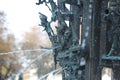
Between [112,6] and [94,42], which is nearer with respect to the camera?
[112,6]

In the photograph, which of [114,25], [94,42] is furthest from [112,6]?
[94,42]

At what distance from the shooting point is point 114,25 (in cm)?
483

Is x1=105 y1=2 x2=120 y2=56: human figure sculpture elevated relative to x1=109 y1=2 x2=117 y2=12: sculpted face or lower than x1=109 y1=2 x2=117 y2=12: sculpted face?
lower

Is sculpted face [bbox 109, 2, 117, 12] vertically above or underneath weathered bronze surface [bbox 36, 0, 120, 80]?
above

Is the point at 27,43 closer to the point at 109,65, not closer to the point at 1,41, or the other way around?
the point at 1,41

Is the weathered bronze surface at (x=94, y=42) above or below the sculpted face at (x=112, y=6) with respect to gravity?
below

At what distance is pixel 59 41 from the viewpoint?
5.48 m

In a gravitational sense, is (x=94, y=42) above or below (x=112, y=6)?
below

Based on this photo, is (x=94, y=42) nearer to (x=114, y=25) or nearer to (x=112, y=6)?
(x=114, y=25)

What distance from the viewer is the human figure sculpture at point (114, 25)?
478cm

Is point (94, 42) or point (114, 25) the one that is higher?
point (114, 25)

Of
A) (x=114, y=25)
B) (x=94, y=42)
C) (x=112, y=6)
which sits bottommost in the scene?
(x=94, y=42)

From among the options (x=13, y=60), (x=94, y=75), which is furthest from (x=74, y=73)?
(x=13, y=60)

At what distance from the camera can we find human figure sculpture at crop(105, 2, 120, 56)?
478 centimetres
